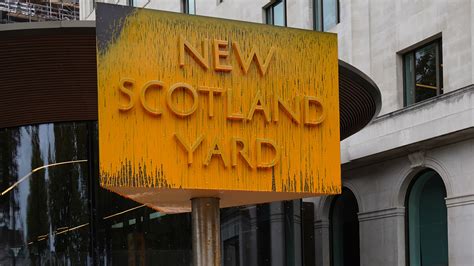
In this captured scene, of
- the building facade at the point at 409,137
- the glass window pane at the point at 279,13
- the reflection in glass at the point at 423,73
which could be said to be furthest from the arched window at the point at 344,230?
the glass window pane at the point at 279,13

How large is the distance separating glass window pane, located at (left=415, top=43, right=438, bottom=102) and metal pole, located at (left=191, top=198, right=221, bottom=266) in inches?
580

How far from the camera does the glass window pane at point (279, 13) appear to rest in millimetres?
34194

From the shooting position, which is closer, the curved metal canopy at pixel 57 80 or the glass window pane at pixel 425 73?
the curved metal canopy at pixel 57 80

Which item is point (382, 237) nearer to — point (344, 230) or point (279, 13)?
point (344, 230)

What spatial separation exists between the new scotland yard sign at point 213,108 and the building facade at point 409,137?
11735 mm

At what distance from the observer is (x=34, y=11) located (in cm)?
5553

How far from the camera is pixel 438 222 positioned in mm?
26641

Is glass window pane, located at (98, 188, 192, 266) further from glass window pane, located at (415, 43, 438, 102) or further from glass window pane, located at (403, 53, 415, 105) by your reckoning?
glass window pane, located at (415, 43, 438, 102)

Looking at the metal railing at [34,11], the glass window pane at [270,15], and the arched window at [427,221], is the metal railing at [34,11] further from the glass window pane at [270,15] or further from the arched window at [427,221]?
the arched window at [427,221]

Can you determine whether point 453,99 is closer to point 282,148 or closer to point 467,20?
point 467,20

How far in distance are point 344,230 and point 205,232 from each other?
63.7ft

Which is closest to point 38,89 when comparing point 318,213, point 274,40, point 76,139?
point 76,139

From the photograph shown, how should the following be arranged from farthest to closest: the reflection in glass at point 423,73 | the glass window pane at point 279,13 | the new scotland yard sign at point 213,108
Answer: the glass window pane at point 279,13
the reflection in glass at point 423,73
the new scotland yard sign at point 213,108

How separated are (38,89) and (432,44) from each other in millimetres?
13592
